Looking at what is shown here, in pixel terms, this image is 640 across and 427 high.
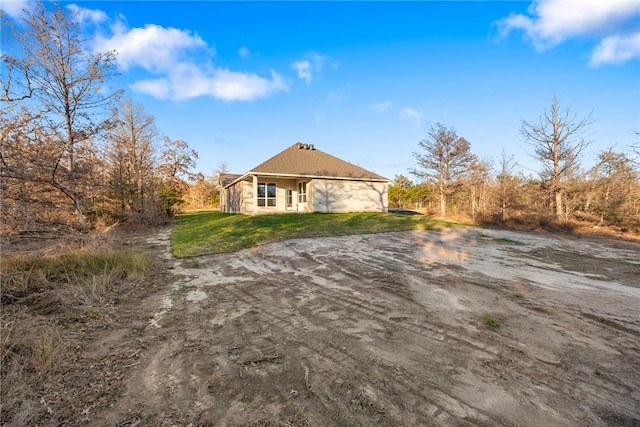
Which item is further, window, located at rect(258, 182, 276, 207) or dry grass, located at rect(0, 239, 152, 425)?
window, located at rect(258, 182, 276, 207)

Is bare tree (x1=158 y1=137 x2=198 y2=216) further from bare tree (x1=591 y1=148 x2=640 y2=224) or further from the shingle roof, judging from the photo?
bare tree (x1=591 y1=148 x2=640 y2=224)

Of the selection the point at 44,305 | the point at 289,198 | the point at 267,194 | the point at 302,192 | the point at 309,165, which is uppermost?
the point at 309,165

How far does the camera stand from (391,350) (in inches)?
115

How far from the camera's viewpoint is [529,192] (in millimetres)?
16531

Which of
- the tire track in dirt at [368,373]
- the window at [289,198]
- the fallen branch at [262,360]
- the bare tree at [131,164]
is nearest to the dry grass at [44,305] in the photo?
the fallen branch at [262,360]

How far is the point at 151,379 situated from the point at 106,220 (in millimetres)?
14239

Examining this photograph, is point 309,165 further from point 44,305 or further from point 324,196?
Answer: point 44,305

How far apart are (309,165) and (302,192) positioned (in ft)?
6.53

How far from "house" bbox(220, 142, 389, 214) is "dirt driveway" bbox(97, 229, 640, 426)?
43.3 feet

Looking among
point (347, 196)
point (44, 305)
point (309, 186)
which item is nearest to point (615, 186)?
point (347, 196)

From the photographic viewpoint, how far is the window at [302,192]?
19.8 meters

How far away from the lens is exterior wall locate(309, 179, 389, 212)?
1897cm

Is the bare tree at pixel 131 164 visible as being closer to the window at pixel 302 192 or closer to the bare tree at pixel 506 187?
the window at pixel 302 192

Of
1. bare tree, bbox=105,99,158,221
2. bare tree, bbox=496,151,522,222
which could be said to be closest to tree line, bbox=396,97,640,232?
bare tree, bbox=496,151,522,222
